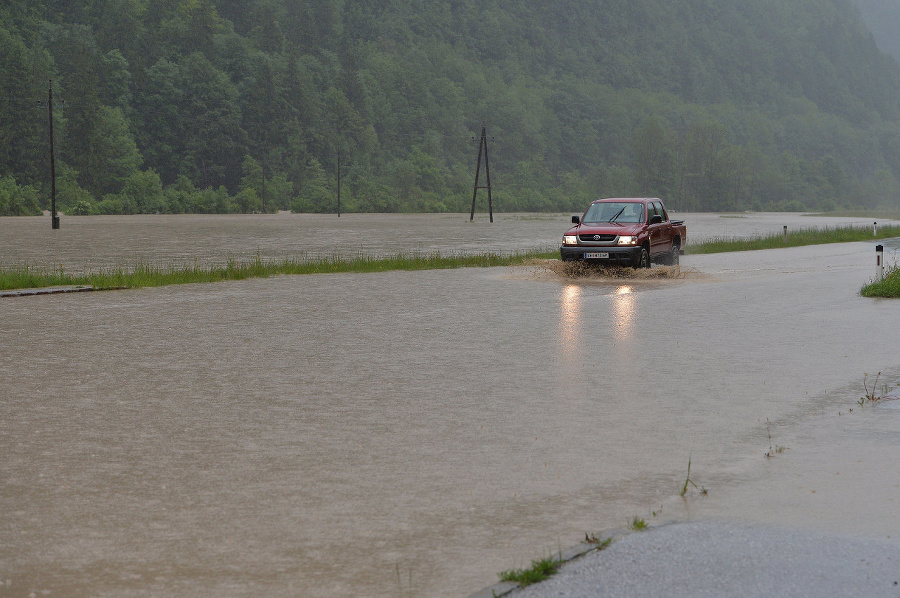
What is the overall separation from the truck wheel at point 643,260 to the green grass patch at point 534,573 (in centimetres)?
2106

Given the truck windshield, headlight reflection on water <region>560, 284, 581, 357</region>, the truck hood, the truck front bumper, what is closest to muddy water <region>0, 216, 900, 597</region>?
headlight reflection on water <region>560, 284, 581, 357</region>

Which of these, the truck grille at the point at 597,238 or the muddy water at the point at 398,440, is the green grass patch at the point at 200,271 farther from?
the muddy water at the point at 398,440

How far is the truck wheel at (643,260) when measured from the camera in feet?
84.2

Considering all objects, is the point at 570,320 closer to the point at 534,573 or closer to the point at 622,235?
the point at 622,235

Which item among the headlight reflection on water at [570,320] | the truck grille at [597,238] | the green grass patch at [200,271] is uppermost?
the truck grille at [597,238]

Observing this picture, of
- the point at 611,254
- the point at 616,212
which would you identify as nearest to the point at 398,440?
the point at 611,254

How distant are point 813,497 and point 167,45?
485ft

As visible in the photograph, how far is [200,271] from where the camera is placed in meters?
27.1

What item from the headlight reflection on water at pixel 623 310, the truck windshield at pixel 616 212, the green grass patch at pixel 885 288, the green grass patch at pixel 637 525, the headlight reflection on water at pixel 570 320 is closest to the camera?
the green grass patch at pixel 637 525

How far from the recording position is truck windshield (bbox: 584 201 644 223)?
26.9 m

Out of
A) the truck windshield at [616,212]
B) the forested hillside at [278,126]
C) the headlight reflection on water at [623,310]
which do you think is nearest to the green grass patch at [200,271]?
the truck windshield at [616,212]

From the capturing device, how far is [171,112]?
12962 centimetres

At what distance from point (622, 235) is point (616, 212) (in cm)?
177

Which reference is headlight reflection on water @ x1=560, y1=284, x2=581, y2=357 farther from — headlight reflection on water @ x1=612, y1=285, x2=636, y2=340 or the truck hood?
the truck hood
